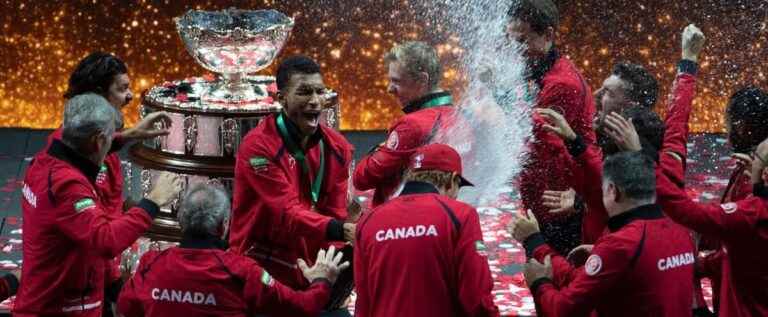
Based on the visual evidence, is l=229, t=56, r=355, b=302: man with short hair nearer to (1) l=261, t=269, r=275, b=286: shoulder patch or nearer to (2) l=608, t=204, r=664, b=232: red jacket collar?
(1) l=261, t=269, r=275, b=286: shoulder patch

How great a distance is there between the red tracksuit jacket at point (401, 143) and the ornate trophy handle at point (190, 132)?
0.97 m

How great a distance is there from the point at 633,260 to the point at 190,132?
8.26ft

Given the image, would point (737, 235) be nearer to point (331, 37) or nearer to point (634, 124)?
point (634, 124)

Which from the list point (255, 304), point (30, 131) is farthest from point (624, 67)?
point (30, 131)

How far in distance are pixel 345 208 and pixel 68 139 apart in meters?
1.25

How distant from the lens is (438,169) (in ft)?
14.6

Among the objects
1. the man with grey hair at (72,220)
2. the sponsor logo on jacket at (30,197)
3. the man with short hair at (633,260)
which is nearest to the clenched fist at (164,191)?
the man with grey hair at (72,220)

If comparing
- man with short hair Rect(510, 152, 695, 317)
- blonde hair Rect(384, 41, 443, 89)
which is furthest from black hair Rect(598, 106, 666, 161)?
blonde hair Rect(384, 41, 443, 89)

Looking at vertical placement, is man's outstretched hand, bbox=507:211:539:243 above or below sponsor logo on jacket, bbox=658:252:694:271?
above

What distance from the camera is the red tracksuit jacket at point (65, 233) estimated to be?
4.80 meters

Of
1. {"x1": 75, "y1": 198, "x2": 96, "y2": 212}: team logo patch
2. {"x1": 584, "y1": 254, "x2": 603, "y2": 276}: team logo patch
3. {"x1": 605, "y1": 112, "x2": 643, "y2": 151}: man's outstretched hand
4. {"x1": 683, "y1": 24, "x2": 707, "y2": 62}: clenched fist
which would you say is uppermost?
{"x1": 683, "y1": 24, "x2": 707, "y2": 62}: clenched fist

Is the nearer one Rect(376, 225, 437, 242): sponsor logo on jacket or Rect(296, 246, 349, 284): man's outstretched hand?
Rect(376, 225, 437, 242): sponsor logo on jacket

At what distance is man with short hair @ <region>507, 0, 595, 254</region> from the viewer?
5684 millimetres

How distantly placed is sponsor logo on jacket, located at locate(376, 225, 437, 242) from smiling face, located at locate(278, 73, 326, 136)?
112cm
